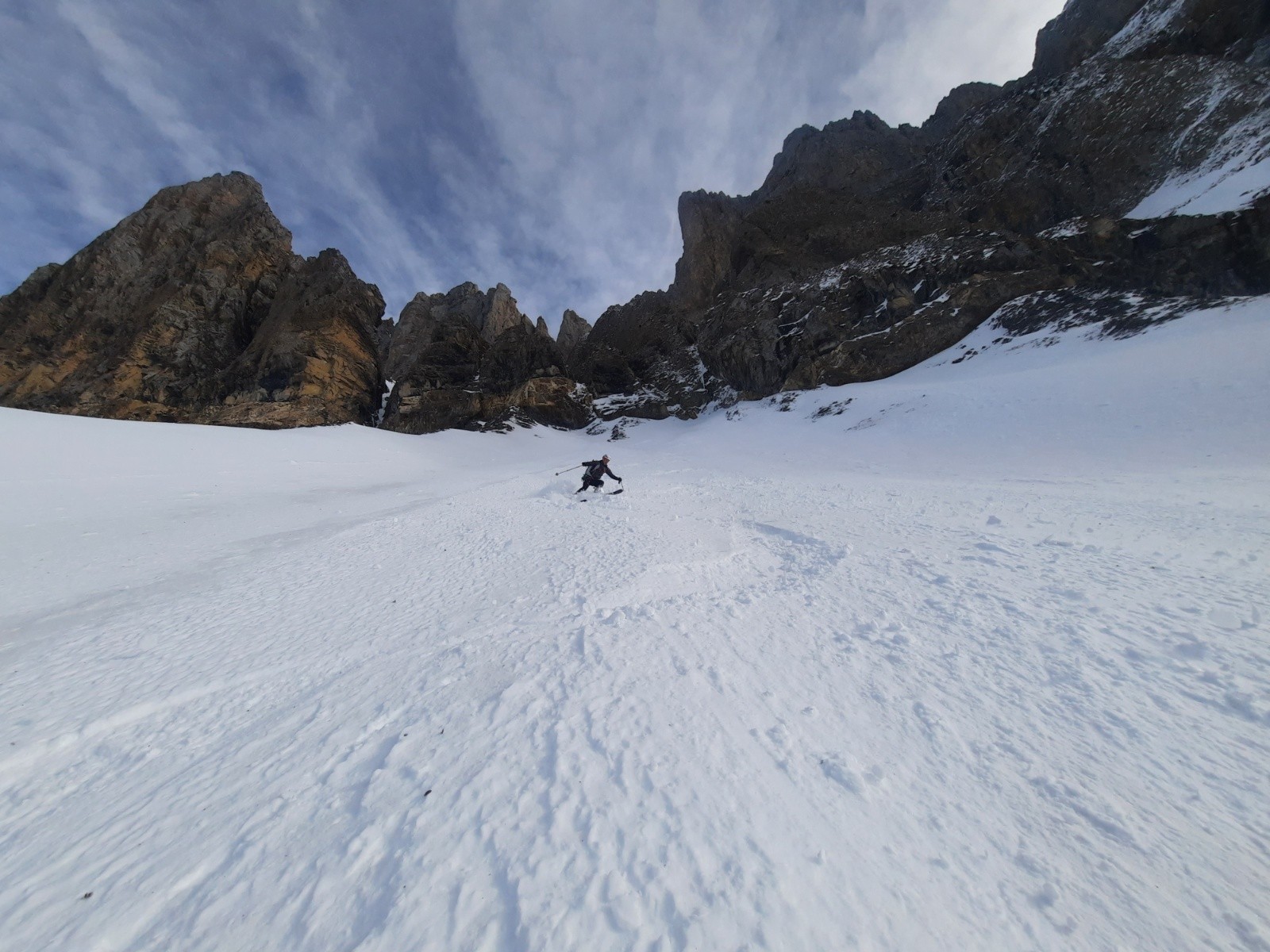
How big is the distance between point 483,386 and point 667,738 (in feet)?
148

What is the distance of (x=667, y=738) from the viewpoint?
2527 millimetres

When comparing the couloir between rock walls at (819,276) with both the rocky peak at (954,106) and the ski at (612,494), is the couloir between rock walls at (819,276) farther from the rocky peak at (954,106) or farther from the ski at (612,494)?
the ski at (612,494)

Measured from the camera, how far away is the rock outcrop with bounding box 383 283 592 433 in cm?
4044

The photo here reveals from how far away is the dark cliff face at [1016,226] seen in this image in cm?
2491

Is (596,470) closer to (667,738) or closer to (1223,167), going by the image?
(667,738)

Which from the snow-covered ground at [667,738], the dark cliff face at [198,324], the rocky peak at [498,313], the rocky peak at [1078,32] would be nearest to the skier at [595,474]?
the snow-covered ground at [667,738]

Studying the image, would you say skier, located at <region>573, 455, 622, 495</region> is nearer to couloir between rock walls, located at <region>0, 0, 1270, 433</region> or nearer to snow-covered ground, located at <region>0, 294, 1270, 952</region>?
snow-covered ground, located at <region>0, 294, 1270, 952</region>

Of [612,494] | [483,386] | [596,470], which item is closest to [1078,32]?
[483,386]

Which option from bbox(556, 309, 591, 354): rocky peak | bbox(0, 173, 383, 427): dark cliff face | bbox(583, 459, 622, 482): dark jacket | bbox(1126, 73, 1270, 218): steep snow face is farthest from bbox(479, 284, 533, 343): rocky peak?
bbox(1126, 73, 1270, 218): steep snow face

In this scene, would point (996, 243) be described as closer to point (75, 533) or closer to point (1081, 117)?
point (1081, 117)

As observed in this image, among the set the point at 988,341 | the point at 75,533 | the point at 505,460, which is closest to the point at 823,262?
the point at 988,341

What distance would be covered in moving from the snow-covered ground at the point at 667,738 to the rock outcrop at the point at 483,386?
35643 mm

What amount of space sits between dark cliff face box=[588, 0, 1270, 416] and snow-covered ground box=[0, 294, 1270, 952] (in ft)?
84.3

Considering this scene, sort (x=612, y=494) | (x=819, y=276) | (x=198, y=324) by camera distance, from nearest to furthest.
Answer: (x=612, y=494), (x=198, y=324), (x=819, y=276)
